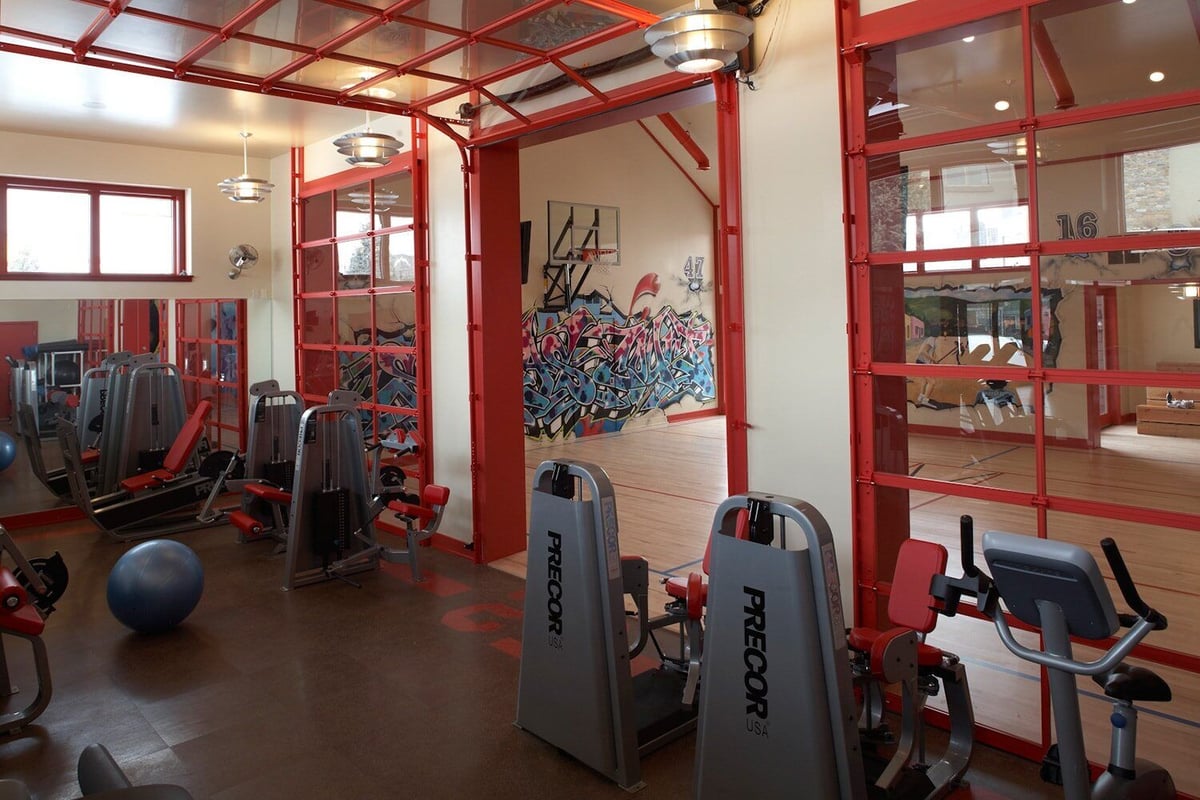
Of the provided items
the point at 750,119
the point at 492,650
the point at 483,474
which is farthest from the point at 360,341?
the point at 750,119

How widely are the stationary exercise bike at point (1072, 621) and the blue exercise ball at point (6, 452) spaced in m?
7.85

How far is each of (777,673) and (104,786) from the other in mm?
1875

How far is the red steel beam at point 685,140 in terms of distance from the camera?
13023 mm

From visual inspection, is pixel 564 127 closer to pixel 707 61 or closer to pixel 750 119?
pixel 750 119

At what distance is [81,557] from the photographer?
652 centimetres

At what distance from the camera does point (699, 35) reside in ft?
10.9

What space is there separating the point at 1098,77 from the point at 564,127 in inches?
131

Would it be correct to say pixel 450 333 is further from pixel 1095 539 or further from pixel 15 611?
pixel 1095 539

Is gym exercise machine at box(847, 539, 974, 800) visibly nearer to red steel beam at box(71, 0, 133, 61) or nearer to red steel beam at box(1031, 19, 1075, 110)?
red steel beam at box(1031, 19, 1075, 110)

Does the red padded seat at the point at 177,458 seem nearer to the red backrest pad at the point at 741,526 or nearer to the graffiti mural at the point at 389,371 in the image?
the graffiti mural at the point at 389,371

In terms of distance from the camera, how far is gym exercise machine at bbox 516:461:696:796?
3248mm

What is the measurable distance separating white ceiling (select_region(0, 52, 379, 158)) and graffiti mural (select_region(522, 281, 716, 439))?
4.76 m

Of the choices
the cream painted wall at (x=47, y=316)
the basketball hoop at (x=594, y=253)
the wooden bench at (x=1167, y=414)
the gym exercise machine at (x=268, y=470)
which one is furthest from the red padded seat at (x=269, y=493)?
the basketball hoop at (x=594, y=253)

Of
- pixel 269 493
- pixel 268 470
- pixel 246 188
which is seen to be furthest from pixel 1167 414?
pixel 246 188
